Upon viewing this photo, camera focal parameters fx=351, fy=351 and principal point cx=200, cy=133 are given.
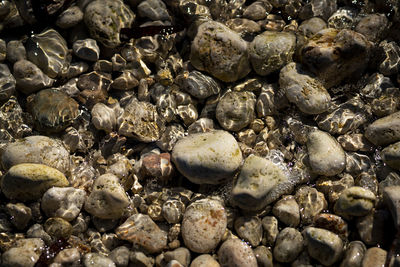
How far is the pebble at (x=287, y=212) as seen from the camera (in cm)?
432

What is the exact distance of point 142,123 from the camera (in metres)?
4.89

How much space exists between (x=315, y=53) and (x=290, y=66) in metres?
0.38

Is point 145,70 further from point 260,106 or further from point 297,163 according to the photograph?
point 297,163

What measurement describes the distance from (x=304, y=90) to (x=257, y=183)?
59.2 inches

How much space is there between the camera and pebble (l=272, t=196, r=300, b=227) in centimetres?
432

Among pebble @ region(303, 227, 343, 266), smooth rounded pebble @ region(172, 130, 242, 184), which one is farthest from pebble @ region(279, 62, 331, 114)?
pebble @ region(303, 227, 343, 266)

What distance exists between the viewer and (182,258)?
411 cm

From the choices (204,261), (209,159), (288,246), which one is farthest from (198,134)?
(288,246)

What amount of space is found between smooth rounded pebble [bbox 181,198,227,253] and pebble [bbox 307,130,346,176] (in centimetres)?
136

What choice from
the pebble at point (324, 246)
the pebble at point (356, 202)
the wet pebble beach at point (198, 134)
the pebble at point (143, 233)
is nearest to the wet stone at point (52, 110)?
the wet pebble beach at point (198, 134)

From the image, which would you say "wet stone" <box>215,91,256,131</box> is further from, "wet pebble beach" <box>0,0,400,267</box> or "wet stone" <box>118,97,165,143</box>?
"wet stone" <box>118,97,165,143</box>

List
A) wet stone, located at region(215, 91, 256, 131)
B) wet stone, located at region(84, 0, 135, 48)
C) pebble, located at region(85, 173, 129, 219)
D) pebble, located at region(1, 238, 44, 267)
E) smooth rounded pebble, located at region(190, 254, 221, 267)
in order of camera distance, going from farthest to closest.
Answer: wet stone, located at region(84, 0, 135, 48) → wet stone, located at region(215, 91, 256, 131) → pebble, located at region(85, 173, 129, 219) → smooth rounded pebble, located at region(190, 254, 221, 267) → pebble, located at region(1, 238, 44, 267)

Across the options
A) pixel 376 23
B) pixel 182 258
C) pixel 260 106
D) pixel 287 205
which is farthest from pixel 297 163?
pixel 376 23

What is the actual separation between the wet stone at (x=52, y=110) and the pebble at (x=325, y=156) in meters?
3.25
